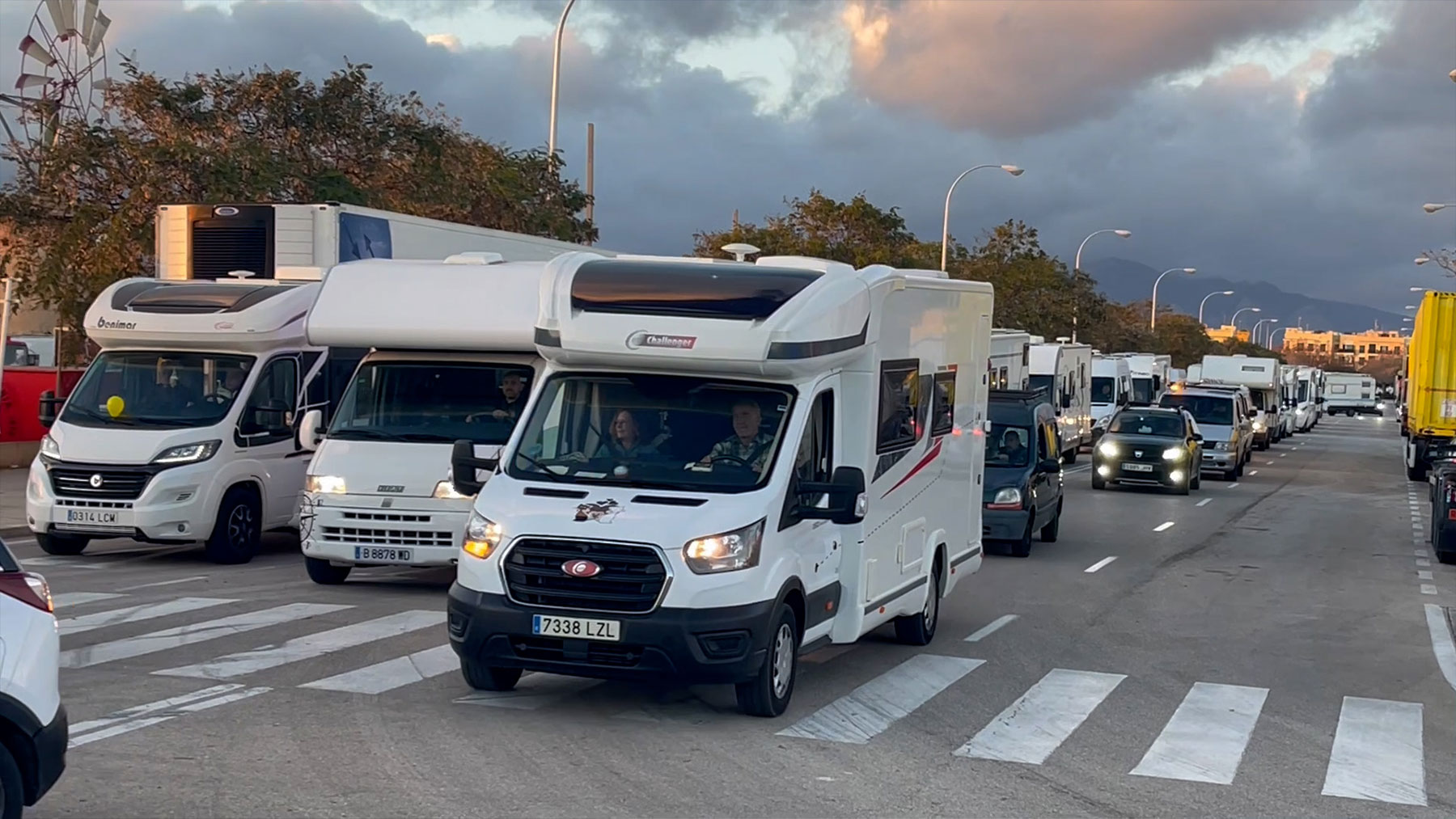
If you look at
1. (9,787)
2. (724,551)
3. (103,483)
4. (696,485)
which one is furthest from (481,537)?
(103,483)

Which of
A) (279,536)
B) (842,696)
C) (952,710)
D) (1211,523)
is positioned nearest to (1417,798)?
(952,710)

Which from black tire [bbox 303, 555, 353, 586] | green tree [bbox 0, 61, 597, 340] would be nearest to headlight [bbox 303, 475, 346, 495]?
black tire [bbox 303, 555, 353, 586]

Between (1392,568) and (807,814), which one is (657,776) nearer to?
(807,814)

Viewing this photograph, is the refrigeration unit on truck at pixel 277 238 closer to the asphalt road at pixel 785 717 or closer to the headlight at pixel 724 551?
the asphalt road at pixel 785 717

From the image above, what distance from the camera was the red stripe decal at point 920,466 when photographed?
11.2m

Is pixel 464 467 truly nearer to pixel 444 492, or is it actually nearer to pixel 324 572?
pixel 444 492

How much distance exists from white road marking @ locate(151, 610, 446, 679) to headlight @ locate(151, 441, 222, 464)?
3.93m

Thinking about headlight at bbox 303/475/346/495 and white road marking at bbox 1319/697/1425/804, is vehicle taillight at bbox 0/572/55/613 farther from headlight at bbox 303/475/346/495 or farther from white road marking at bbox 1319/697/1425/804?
headlight at bbox 303/475/346/495

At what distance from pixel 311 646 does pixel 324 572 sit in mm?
3654

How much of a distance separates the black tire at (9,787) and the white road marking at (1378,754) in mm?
6150

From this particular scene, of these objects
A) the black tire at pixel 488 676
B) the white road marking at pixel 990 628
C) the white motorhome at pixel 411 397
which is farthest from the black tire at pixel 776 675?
the white motorhome at pixel 411 397

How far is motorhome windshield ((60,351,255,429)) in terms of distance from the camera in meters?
16.5

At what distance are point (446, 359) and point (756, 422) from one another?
617cm

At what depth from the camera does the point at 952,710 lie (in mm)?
10156
